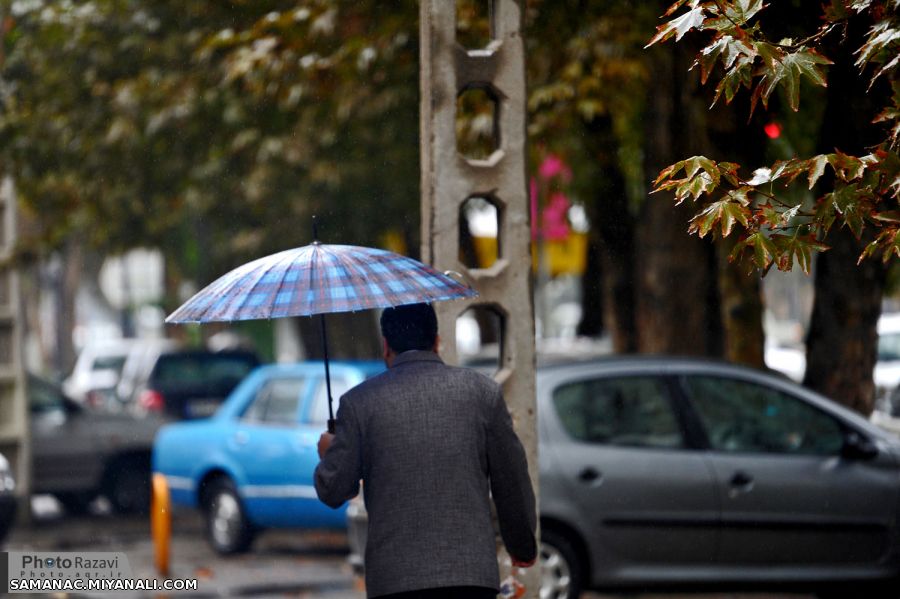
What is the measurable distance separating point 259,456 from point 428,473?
312 inches

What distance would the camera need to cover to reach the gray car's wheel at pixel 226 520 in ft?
41.1

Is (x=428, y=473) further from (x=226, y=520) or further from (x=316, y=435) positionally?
(x=226, y=520)

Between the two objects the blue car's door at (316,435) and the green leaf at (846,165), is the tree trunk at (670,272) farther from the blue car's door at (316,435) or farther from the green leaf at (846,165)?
the green leaf at (846,165)

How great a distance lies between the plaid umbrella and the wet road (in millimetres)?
5641

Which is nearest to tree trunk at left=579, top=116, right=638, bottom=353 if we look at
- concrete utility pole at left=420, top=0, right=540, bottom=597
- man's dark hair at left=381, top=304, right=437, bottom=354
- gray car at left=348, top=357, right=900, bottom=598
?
gray car at left=348, top=357, right=900, bottom=598

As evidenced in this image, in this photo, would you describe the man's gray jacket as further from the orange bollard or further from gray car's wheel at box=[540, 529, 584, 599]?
the orange bollard

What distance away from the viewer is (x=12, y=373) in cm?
1491

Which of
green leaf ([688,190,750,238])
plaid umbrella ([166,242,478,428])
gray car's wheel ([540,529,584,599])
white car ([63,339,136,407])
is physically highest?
green leaf ([688,190,750,238])

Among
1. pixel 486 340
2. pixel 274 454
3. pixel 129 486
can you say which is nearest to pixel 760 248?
pixel 274 454

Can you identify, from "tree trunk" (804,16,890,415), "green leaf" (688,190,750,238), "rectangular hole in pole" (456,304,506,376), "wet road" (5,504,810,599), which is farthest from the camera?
"wet road" (5,504,810,599)

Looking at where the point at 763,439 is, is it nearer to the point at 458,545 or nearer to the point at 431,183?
the point at 431,183

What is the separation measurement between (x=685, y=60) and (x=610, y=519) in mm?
3898

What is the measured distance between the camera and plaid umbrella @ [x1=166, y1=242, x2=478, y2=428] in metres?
4.70

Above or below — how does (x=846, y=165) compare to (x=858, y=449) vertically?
above
